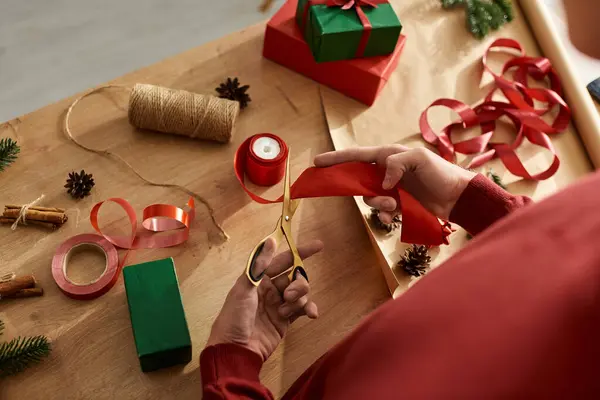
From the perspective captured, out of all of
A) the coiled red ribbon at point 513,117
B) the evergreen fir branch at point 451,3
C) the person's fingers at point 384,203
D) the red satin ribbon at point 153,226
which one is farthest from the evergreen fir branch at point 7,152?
the evergreen fir branch at point 451,3

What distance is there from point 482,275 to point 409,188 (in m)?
0.53

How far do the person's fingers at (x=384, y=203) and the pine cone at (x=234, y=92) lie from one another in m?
0.37

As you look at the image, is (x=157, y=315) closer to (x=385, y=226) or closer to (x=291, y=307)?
(x=291, y=307)

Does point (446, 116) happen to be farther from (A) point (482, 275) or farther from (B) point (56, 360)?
(B) point (56, 360)

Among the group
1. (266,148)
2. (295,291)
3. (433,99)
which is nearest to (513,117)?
(433,99)

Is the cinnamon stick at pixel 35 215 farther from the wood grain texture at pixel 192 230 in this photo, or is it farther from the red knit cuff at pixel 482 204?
the red knit cuff at pixel 482 204

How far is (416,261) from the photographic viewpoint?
106 centimetres

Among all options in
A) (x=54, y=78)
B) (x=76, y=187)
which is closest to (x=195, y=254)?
(x=76, y=187)

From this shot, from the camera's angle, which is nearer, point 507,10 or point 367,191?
point 367,191

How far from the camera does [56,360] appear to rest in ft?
3.07

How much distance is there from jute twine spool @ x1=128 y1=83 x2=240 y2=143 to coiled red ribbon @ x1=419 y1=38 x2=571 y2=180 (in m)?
0.42

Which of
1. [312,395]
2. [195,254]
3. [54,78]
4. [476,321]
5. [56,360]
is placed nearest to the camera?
[476,321]

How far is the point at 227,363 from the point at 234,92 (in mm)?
572

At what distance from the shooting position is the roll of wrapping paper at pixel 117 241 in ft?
3.23
